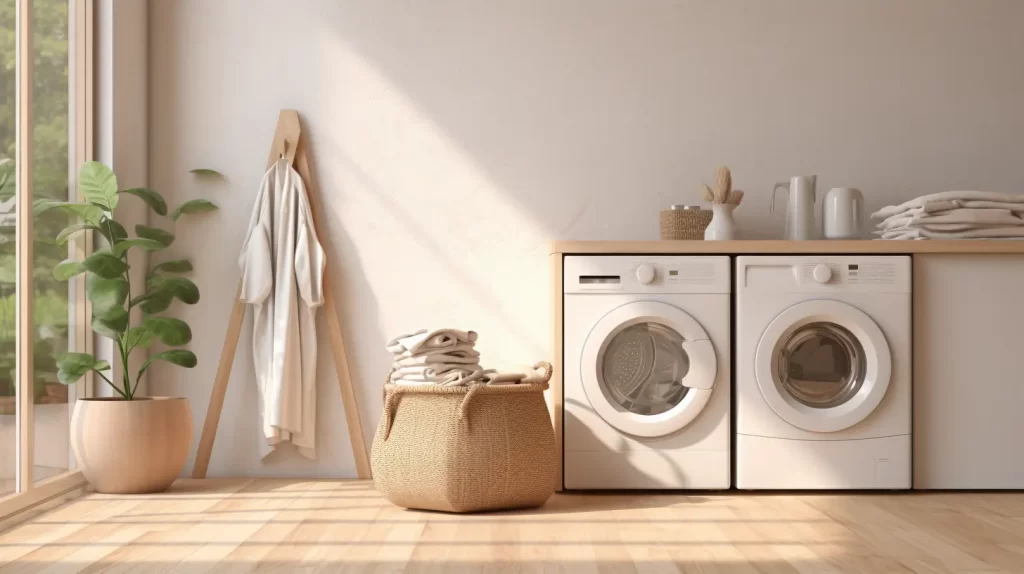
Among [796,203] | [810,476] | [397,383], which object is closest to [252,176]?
[397,383]

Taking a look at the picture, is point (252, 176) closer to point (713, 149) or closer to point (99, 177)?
point (99, 177)

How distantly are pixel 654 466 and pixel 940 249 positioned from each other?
1.16 metres

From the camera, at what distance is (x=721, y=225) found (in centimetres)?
333

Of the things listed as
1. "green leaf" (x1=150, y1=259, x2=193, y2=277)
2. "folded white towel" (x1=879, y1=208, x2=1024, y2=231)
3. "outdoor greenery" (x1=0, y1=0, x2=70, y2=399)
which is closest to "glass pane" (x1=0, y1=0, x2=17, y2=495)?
"outdoor greenery" (x1=0, y1=0, x2=70, y2=399)

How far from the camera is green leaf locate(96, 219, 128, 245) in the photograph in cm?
320

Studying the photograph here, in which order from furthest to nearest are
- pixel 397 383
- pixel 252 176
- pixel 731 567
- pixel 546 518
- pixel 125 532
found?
pixel 252 176, pixel 397 383, pixel 546 518, pixel 125 532, pixel 731 567

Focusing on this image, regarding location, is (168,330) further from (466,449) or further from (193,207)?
(466,449)

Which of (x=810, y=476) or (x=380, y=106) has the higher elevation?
(x=380, y=106)

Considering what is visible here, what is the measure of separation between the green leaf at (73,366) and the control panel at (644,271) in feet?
4.87

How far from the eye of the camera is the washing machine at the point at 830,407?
317cm

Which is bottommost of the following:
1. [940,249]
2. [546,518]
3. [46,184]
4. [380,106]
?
[546,518]

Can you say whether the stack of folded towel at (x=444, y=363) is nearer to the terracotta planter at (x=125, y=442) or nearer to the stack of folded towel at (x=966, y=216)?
the terracotta planter at (x=125, y=442)

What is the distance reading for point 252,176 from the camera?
361 centimetres

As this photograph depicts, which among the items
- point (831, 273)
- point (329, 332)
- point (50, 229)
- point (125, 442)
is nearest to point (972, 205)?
point (831, 273)
